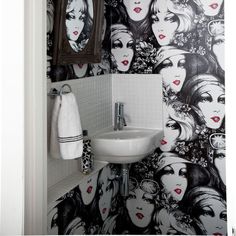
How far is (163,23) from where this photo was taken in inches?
104

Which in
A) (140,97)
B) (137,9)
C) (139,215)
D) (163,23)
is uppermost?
(137,9)

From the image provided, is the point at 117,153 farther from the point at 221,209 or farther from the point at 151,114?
the point at 221,209

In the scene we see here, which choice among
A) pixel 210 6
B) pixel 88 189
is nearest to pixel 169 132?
pixel 88 189

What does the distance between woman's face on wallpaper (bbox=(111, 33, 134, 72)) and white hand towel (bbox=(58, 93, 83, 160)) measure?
101cm

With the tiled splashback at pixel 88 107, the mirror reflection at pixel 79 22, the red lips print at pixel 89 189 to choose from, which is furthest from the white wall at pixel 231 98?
the red lips print at pixel 89 189

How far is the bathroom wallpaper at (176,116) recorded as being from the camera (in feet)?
8.38

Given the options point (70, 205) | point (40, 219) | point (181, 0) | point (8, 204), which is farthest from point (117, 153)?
point (181, 0)

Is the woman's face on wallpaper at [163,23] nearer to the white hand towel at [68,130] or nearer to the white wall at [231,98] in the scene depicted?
the white hand towel at [68,130]

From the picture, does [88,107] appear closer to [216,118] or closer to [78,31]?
[78,31]

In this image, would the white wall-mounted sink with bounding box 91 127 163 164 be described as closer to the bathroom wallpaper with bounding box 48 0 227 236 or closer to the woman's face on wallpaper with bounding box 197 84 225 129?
the bathroom wallpaper with bounding box 48 0 227 236

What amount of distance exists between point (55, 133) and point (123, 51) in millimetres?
1168

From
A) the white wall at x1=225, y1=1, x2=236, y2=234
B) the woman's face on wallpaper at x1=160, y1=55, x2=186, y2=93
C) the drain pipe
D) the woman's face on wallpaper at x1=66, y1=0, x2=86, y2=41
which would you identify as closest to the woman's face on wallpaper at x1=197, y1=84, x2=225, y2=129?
the woman's face on wallpaper at x1=160, y1=55, x2=186, y2=93

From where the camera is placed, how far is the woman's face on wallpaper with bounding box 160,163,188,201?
269cm

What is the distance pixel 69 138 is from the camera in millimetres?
1826
